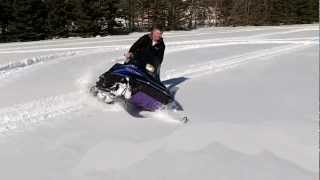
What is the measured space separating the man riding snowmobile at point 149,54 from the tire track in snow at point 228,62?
3.56 m

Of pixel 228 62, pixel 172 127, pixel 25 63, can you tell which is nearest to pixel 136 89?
pixel 172 127

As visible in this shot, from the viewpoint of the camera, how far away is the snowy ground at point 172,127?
7391mm

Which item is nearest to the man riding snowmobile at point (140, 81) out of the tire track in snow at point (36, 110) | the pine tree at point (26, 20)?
the tire track in snow at point (36, 110)

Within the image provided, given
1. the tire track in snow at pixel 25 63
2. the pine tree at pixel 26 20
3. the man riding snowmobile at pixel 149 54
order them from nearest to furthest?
the man riding snowmobile at pixel 149 54, the tire track in snow at pixel 25 63, the pine tree at pixel 26 20

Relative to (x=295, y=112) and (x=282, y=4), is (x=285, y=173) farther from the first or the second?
(x=282, y=4)

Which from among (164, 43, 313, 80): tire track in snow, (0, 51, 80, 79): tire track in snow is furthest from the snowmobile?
(0, 51, 80, 79): tire track in snow

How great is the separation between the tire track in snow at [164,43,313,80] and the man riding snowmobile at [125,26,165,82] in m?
3.56

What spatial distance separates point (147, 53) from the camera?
35.0 feet

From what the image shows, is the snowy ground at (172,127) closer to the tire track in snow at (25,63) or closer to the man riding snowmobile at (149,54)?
the tire track in snow at (25,63)

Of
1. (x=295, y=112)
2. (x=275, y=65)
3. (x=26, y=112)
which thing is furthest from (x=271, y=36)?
(x=26, y=112)

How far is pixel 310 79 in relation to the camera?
14.0 m

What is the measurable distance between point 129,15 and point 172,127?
80.8 ft

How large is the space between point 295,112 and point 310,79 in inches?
144

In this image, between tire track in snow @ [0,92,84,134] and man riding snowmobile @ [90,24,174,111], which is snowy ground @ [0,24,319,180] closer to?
tire track in snow @ [0,92,84,134]
